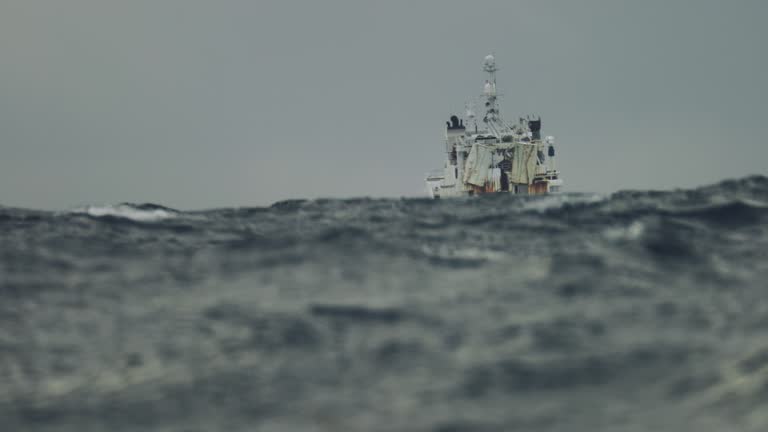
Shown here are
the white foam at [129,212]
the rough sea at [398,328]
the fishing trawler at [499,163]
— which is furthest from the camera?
the fishing trawler at [499,163]

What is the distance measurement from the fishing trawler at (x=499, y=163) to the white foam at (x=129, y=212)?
64168 mm

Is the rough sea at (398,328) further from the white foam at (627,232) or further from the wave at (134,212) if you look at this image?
the wave at (134,212)

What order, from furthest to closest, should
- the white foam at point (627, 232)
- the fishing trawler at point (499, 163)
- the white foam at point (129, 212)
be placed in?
the fishing trawler at point (499, 163) → the white foam at point (129, 212) → the white foam at point (627, 232)

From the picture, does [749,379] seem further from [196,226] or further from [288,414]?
[196,226]

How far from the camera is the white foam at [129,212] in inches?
981

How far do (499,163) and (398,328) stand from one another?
80.3 meters

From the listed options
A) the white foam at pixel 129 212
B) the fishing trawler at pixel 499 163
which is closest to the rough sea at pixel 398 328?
the white foam at pixel 129 212

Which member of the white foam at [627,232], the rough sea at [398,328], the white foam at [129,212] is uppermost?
the white foam at [129,212]

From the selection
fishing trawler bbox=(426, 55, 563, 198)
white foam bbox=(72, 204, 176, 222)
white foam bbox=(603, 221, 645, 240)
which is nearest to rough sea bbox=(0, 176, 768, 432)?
white foam bbox=(603, 221, 645, 240)

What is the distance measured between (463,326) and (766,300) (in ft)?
16.0

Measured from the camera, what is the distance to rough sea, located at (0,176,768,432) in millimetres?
10367

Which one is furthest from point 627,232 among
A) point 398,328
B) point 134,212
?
point 134,212

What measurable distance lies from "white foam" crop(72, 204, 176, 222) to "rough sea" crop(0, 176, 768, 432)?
3.54 meters

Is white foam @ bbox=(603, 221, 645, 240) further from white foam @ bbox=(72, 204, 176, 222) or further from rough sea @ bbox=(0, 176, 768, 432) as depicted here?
white foam @ bbox=(72, 204, 176, 222)
